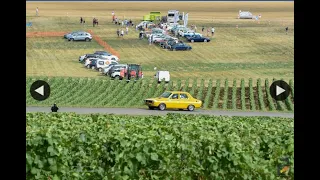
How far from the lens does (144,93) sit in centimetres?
5778

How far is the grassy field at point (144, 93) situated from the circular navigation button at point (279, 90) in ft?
1.53

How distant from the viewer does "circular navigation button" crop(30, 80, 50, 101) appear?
5391cm

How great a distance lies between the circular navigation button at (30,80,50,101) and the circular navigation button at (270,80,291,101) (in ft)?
55.4

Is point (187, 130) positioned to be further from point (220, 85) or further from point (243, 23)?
point (243, 23)

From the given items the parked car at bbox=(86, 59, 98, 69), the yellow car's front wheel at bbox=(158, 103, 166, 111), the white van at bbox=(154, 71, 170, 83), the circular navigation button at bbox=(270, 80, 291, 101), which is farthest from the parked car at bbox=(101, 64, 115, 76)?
the yellow car's front wheel at bbox=(158, 103, 166, 111)

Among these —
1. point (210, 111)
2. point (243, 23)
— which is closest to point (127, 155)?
point (210, 111)

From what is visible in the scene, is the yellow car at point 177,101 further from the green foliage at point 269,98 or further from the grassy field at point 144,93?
the green foliage at point 269,98

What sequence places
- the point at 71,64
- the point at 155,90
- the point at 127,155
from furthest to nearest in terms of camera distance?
the point at 71,64, the point at 155,90, the point at 127,155

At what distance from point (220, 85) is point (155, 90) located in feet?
23.1

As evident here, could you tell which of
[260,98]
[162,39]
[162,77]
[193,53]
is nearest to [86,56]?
[193,53]

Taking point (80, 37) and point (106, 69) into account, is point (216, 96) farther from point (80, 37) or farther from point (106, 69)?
point (80, 37)

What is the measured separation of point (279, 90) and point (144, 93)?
12223 mm
